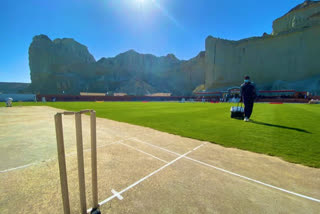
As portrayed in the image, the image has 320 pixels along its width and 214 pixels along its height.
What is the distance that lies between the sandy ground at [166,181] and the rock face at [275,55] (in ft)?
233

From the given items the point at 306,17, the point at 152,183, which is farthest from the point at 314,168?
the point at 306,17

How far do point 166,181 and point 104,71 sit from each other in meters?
120

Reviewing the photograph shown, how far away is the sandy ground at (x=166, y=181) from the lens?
2092 millimetres

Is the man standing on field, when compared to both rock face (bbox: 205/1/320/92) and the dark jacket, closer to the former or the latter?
the dark jacket

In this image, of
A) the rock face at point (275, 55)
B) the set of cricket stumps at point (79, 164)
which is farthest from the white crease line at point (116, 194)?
the rock face at point (275, 55)

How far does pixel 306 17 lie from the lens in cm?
6078

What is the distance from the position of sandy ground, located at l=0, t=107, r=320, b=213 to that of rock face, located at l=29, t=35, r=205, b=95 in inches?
3861

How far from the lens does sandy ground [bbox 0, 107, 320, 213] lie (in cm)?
209

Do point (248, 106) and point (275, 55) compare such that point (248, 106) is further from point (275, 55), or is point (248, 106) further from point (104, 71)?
point (104, 71)

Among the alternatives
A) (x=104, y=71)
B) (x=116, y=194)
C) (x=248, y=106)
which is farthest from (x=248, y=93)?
(x=104, y=71)

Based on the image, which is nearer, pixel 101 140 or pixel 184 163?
pixel 184 163

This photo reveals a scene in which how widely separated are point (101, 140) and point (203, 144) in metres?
3.97

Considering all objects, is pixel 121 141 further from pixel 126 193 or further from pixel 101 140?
pixel 126 193

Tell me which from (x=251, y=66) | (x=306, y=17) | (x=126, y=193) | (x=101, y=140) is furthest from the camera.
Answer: (x=251, y=66)
